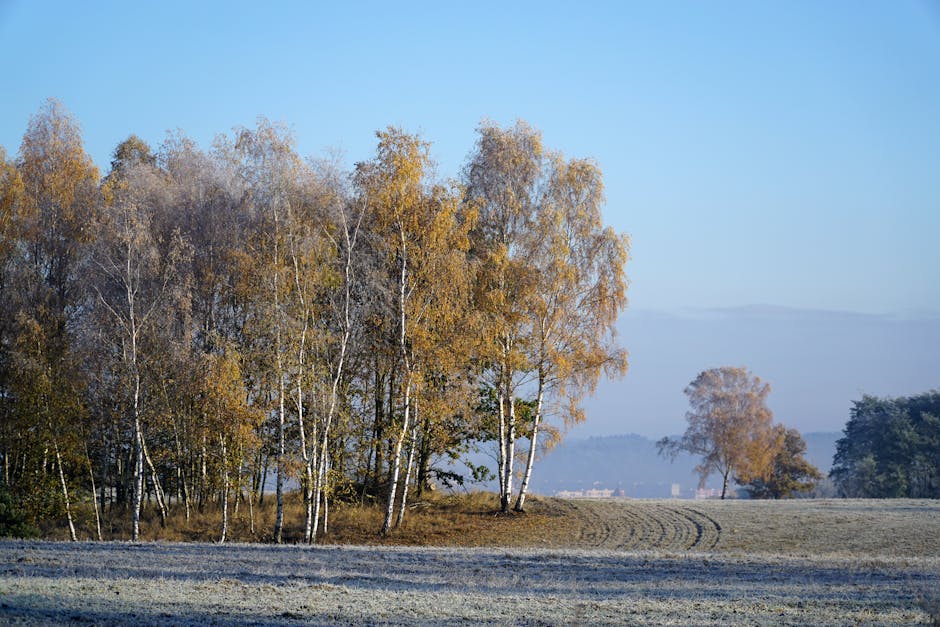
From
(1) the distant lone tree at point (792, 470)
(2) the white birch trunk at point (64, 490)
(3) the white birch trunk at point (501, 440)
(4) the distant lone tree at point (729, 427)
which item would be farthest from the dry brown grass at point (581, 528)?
(1) the distant lone tree at point (792, 470)

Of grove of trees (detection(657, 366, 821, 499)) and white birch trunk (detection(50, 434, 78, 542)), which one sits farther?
grove of trees (detection(657, 366, 821, 499))

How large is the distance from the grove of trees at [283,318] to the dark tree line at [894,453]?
122 feet

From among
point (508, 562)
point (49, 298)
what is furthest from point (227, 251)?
point (508, 562)

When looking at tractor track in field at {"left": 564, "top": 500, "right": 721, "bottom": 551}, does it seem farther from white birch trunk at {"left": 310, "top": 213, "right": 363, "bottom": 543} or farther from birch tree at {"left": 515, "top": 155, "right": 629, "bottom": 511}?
white birch trunk at {"left": 310, "top": 213, "right": 363, "bottom": 543}

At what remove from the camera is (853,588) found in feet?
53.7

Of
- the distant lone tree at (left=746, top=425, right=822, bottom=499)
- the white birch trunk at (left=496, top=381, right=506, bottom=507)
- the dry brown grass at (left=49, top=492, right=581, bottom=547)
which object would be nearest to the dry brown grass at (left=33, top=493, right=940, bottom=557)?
the dry brown grass at (left=49, top=492, right=581, bottom=547)

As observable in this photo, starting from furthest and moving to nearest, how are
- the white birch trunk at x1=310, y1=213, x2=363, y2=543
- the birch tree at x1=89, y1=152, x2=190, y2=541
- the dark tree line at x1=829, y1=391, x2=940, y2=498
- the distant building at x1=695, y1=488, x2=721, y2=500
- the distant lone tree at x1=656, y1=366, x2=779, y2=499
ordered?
the distant building at x1=695, y1=488, x2=721, y2=500 < the dark tree line at x1=829, y1=391, x2=940, y2=498 < the distant lone tree at x1=656, y1=366, x2=779, y2=499 < the birch tree at x1=89, y1=152, x2=190, y2=541 < the white birch trunk at x1=310, y1=213, x2=363, y2=543

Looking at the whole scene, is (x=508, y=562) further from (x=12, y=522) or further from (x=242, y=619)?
(x=12, y=522)

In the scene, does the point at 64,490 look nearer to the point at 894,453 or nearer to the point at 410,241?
the point at 410,241

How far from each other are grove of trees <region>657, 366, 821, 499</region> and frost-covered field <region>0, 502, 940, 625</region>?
35.2m

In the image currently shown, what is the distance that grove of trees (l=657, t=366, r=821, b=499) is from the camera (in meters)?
56.5

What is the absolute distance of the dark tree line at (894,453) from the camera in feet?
203

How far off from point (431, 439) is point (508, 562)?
44.3ft

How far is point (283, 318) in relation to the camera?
94.2ft
